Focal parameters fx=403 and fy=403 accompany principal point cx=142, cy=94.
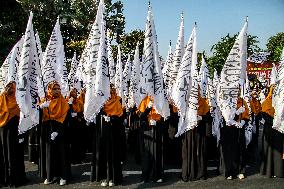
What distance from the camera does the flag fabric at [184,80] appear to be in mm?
8578

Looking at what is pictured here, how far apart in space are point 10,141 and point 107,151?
6.75ft

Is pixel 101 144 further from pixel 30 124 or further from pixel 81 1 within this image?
pixel 81 1

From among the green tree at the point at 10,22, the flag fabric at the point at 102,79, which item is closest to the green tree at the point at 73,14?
the green tree at the point at 10,22

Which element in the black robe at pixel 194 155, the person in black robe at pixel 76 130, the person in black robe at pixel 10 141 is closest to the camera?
the person in black robe at pixel 10 141

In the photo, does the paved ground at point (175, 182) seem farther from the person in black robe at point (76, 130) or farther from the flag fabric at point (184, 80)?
the flag fabric at point (184, 80)

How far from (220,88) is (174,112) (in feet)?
6.65

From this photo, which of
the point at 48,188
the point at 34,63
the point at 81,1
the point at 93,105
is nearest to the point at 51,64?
the point at 34,63

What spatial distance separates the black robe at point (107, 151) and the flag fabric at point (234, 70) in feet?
7.74

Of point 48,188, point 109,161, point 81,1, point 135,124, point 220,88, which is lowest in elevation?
point 48,188

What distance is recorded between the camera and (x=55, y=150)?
8609 mm

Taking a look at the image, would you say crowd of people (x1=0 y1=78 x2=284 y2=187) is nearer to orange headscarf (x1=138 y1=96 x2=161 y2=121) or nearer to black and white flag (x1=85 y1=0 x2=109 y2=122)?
orange headscarf (x1=138 y1=96 x2=161 y2=121)

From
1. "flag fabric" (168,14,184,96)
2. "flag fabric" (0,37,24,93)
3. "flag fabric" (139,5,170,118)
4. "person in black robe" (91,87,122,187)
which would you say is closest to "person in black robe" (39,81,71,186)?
"person in black robe" (91,87,122,187)

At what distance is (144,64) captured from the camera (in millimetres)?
8484

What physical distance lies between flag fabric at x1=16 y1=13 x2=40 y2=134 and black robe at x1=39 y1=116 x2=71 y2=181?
360 millimetres
